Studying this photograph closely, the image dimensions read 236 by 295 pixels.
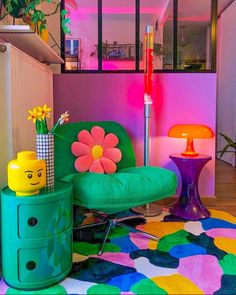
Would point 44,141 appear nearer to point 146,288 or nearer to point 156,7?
point 146,288

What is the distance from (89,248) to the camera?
168 cm

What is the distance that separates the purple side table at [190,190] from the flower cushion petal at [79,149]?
69cm

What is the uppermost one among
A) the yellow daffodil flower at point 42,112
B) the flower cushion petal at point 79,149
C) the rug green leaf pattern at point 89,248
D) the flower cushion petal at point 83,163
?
the yellow daffodil flower at point 42,112

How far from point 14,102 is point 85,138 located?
0.67 meters

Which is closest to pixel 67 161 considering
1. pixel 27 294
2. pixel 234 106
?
pixel 27 294

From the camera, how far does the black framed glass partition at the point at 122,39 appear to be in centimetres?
258

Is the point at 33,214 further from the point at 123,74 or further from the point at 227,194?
the point at 227,194

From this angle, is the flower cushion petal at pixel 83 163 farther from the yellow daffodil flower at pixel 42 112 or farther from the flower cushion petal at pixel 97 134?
the yellow daffodil flower at pixel 42 112

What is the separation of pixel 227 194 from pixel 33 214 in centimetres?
222

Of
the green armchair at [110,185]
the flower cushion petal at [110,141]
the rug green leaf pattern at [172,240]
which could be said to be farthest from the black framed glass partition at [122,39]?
the rug green leaf pattern at [172,240]

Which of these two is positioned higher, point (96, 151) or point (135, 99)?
point (135, 99)

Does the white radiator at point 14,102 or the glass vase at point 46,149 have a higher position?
the white radiator at point 14,102

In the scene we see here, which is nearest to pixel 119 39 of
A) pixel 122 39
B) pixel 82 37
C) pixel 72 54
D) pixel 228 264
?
pixel 122 39

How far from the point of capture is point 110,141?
2.11 m
